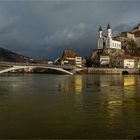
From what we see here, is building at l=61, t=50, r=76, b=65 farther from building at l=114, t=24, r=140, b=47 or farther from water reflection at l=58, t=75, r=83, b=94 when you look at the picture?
water reflection at l=58, t=75, r=83, b=94

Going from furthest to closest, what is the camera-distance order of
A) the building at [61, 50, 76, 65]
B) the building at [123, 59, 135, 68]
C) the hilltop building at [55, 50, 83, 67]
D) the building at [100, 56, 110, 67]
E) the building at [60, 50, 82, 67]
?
the building at [61, 50, 76, 65], the hilltop building at [55, 50, 83, 67], the building at [60, 50, 82, 67], the building at [100, 56, 110, 67], the building at [123, 59, 135, 68]

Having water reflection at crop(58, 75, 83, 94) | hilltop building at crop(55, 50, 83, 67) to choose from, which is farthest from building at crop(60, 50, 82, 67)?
water reflection at crop(58, 75, 83, 94)

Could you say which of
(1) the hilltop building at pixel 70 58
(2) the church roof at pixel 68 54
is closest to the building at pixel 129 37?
(1) the hilltop building at pixel 70 58

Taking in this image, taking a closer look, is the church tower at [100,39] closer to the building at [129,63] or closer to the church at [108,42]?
the church at [108,42]

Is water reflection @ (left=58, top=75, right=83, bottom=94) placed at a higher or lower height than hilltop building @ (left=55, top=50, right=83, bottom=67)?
lower

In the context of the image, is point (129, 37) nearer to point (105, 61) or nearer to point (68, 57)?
point (105, 61)

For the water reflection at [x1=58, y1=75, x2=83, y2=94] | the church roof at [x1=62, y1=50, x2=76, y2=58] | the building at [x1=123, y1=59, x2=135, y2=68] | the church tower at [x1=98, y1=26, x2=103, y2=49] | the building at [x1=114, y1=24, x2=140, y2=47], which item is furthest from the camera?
the building at [x1=114, y1=24, x2=140, y2=47]

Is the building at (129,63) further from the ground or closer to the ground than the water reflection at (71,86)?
further from the ground

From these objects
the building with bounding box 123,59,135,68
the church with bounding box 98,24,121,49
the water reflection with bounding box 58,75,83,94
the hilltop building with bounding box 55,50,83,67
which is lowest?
the water reflection with bounding box 58,75,83,94

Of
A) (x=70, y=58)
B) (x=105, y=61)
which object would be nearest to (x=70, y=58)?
(x=70, y=58)

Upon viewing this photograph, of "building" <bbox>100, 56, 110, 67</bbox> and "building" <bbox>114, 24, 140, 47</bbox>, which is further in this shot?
"building" <bbox>114, 24, 140, 47</bbox>

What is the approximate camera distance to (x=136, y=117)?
1494cm

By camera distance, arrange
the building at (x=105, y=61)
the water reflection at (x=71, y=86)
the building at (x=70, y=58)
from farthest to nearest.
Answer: the building at (x=70, y=58), the building at (x=105, y=61), the water reflection at (x=71, y=86)

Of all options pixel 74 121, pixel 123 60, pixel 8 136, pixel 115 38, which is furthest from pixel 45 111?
pixel 115 38
